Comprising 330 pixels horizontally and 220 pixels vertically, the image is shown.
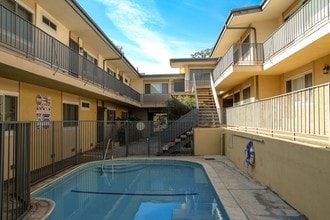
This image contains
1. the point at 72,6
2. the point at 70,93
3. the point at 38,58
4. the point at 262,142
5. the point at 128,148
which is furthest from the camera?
the point at 128,148

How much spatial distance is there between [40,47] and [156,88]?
23307 millimetres

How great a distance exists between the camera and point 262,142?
30.0 ft

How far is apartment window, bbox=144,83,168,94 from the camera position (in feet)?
108

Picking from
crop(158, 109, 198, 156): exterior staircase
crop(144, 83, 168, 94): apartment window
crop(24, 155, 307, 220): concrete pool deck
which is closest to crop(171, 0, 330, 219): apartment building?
crop(24, 155, 307, 220): concrete pool deck

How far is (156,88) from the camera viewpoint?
33.2m

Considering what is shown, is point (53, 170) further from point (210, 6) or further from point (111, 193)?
point (210, 6)

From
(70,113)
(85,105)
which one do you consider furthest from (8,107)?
(85,105)

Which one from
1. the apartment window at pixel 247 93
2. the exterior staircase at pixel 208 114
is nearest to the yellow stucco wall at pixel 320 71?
the apartment window at pixel 247 93

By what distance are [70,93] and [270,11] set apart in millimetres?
10980

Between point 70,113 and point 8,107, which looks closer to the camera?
point 8,107

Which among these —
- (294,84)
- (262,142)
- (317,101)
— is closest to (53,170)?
(262,142)

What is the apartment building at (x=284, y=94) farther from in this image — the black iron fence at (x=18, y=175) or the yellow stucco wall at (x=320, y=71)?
the black iron fence at (x=18, y=175)

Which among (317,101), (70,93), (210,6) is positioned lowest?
(317,101)

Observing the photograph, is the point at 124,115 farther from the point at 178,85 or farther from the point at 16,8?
the point at 16,8
